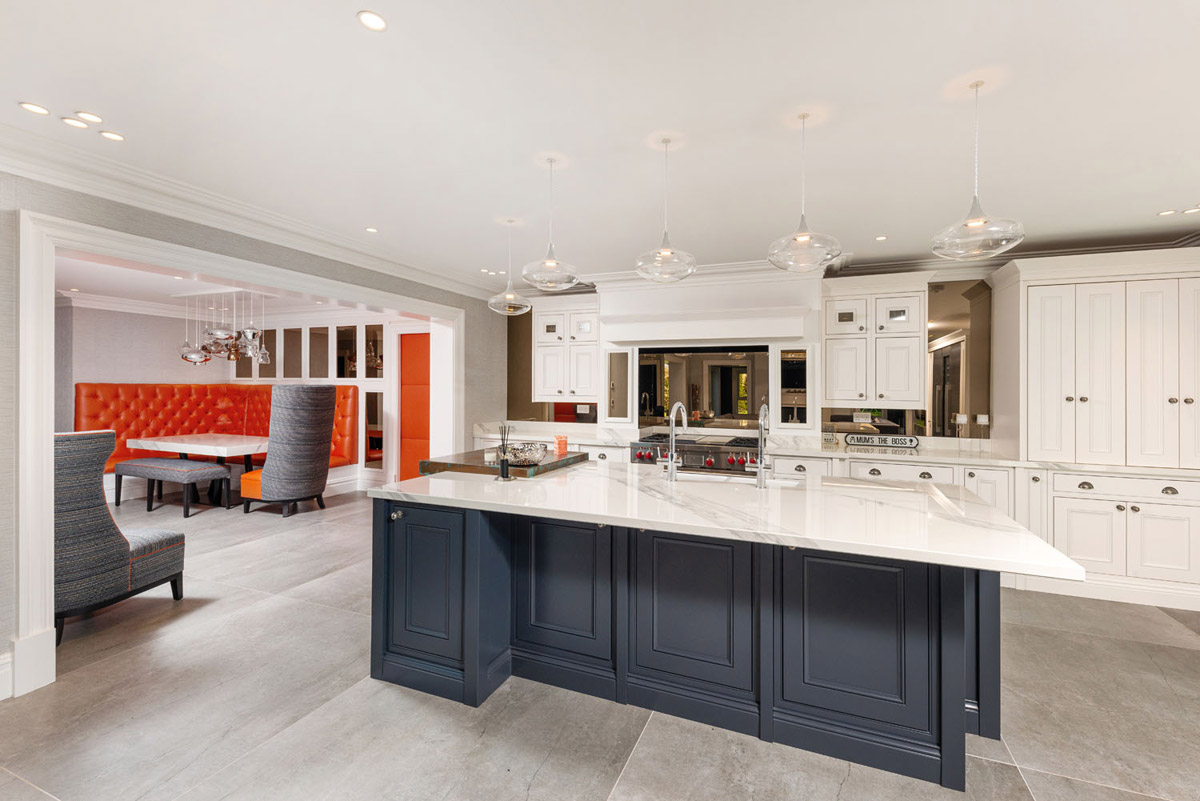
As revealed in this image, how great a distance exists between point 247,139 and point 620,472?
2373 mm

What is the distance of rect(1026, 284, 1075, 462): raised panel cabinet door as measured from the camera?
148 inches

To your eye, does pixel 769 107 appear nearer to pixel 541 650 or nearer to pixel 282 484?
pixel 541 650

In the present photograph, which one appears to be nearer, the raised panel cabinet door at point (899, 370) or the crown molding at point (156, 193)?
the crown molding at point (156, 193)

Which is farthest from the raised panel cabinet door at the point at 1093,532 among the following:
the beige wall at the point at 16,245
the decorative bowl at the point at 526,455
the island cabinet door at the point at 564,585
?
the beige wall at the point at 16,245

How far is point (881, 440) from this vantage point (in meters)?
4.66

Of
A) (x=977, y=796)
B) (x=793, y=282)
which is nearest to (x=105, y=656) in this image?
(x=977, y=796)

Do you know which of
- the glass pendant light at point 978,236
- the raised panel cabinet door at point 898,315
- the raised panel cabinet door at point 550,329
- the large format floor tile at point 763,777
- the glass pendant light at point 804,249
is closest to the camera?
the large format floor tile at point 763,777

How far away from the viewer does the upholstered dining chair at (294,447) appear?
5.22 meters

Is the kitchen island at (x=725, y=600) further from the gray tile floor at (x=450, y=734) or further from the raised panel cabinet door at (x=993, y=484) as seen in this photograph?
the raised panel cabinet door at (x=993, y=484)

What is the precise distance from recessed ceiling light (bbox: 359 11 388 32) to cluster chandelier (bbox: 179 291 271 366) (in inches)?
199

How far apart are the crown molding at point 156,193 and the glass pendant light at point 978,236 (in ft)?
12.1

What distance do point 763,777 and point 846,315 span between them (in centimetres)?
376

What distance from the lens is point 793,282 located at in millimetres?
4535

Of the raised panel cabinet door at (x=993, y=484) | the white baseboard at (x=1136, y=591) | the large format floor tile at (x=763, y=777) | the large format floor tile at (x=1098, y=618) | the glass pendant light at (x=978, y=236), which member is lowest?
the large format floor tile at (x=1098, y=618)
